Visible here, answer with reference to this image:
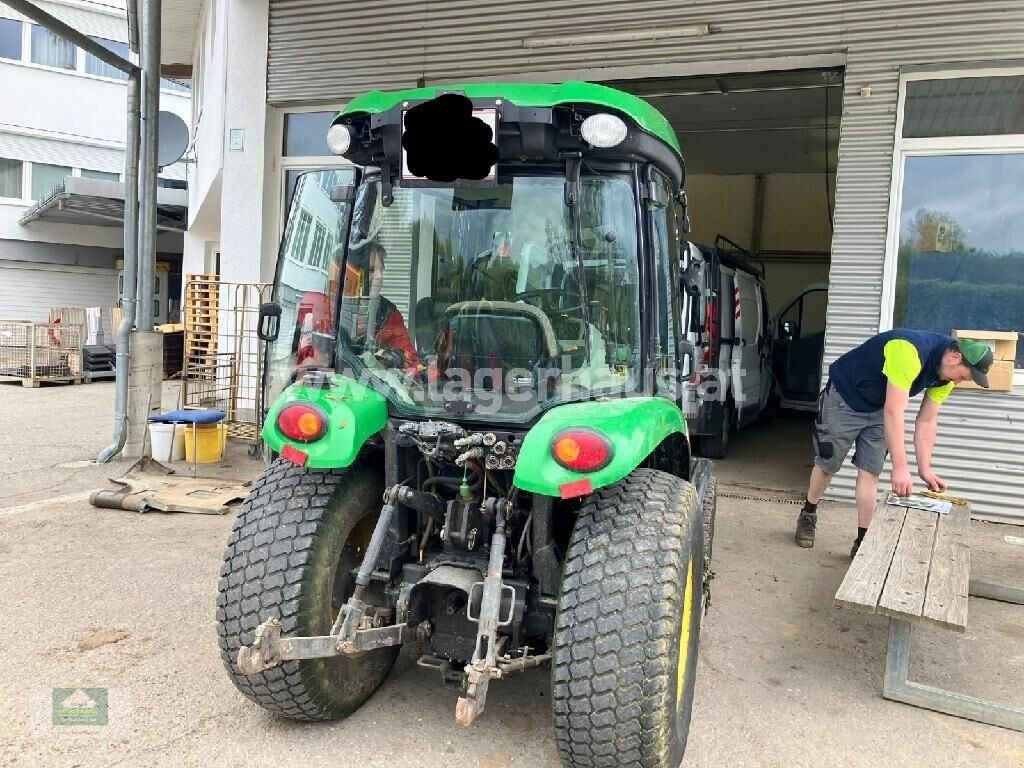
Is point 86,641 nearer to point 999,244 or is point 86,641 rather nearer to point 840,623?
point 840,623

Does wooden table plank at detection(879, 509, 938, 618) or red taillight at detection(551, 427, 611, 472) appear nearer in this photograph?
red taillight at detection(551, 427, 611, 472)

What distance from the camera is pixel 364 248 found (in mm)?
3105

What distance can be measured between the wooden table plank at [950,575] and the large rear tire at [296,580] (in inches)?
86.7

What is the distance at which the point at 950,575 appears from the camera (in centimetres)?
332

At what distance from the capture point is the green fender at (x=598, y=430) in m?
2.40

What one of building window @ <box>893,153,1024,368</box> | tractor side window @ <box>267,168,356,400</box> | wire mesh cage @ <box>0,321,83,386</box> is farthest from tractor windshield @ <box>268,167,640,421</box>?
wire mesh cage @ <box>0,321,83,386</box>

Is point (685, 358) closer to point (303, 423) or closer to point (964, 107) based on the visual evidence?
point (303, 423)

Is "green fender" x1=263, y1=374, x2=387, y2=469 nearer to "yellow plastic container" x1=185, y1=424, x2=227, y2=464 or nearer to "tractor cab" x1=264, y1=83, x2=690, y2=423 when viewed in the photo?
"tractor cab" x1=264, y1=83, x2=690, y2=423

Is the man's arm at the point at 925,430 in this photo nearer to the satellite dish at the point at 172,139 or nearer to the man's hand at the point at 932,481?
the man's hand at the point at 932,481

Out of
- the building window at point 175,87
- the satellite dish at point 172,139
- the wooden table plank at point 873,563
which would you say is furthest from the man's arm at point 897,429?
the building window at point 175,87

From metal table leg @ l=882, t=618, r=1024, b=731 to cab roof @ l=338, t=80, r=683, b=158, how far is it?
7.49ft

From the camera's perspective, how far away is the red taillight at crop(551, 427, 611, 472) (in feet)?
7.85

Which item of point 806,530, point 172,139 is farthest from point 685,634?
point 172,139

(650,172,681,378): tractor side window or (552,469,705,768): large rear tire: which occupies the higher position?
(650,172,681,378): tractor side window
